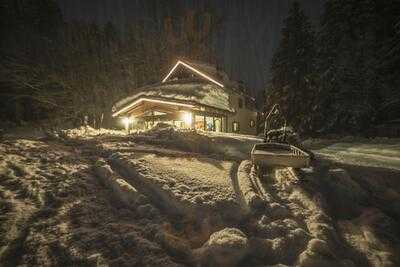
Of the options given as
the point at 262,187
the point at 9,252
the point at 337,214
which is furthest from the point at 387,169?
the point at 9,252

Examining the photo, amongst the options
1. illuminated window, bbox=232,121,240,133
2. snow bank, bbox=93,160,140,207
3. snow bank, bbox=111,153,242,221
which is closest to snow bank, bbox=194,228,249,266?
snow bank, bbox=111,153,242,221

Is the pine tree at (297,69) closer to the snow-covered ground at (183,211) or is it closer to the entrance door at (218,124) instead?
the entrance door at (218,124)

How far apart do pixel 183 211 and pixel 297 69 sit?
24.8 metres

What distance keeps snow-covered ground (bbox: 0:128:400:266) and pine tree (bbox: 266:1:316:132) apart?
57.2 ft

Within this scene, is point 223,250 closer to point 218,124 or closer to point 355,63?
point 218,124

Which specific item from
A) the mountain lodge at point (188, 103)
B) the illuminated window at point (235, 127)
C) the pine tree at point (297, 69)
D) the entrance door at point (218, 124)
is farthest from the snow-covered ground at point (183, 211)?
the illuminated window at point (235, 127)

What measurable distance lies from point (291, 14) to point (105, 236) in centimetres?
2994

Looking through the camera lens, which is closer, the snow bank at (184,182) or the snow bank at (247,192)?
the snow bank at (184,182)

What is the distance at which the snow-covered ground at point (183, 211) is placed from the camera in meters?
4.98

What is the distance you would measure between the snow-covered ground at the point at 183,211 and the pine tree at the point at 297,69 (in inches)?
686

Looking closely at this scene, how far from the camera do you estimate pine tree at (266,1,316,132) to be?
26.5 m

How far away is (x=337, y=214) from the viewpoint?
7.38 m

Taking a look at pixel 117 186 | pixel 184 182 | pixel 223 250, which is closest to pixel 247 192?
pixel 184 182

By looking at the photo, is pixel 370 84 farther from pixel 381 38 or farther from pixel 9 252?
pixel 9 252
